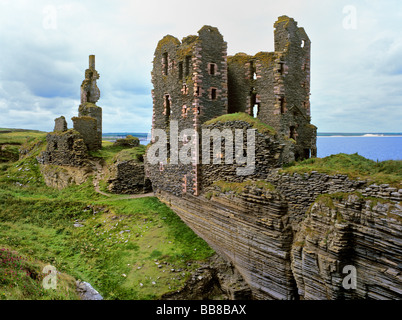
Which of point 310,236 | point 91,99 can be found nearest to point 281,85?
point 310,236

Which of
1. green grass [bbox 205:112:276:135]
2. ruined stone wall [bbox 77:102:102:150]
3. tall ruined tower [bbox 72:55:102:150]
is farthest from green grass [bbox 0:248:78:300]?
tall ruined tower [bbox 72:55:102:150]

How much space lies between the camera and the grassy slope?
15.8m

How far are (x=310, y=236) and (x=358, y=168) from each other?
4.01 metres

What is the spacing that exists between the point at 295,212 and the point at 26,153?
142 feet

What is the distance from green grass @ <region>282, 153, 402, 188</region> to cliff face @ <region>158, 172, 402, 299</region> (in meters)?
0.35

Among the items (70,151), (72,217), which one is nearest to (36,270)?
(72,217)

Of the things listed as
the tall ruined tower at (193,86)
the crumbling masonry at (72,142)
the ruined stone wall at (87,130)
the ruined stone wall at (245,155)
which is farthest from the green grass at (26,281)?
the ruined stone wall at (87,130)

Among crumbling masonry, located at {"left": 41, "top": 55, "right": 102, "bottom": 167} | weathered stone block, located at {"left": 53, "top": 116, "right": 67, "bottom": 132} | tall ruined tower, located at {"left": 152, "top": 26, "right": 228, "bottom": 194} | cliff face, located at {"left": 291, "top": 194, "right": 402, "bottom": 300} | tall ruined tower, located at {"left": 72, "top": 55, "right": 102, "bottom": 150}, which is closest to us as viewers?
cliff face, located at {"left": 291, "top": 194, "right": 402, "bottom": 300}

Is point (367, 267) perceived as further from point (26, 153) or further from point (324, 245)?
point (26, 153)

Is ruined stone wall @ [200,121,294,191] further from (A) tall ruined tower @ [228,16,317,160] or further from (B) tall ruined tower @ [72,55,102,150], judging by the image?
(B) tall ruined tower @ [72,55,102,150]

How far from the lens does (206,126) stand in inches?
813

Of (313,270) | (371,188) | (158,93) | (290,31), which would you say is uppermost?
(290,31)

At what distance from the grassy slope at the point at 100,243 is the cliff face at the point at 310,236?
355cm
